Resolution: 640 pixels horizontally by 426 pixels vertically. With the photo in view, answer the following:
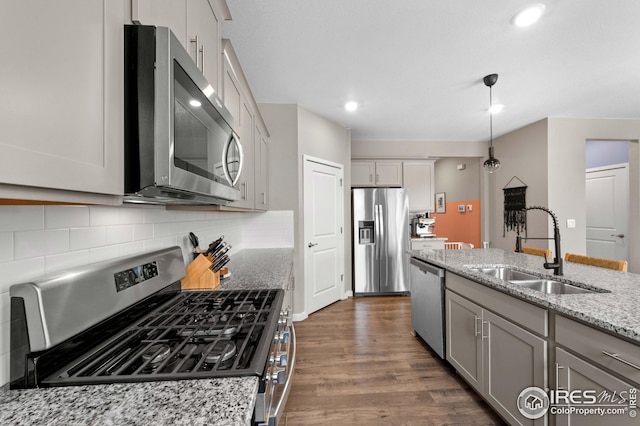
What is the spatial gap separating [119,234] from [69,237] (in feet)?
0.84

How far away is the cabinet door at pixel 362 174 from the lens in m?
4.83

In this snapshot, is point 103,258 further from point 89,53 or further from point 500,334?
point 500,334

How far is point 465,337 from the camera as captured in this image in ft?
6.42

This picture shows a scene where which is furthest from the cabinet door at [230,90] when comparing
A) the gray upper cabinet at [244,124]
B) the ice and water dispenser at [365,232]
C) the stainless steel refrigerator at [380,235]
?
the ice and water dispenser at [365,232]

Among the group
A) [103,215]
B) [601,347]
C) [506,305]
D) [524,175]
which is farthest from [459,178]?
[103,215]

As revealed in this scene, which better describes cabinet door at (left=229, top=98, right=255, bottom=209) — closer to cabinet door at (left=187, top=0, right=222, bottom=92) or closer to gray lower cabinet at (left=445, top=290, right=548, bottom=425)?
cabinet door at (left=187, top=0, right=222, bottom=92)

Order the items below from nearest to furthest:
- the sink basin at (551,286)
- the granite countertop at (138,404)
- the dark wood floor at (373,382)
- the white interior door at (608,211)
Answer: the granite countertop at (138,404)
the sink basin at (551,286)
the dark wood floor at (373,382)
the white interior door at (608,211)

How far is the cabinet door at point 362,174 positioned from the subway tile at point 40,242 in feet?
13.8

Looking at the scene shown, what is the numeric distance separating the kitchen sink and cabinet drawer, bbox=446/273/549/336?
15 cm

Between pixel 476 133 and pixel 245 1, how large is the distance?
406 cm

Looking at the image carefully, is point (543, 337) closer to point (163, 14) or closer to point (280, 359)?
point (280, 359)

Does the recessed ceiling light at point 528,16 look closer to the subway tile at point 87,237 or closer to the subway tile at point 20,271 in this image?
the subway tile at point 87,237

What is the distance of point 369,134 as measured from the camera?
4594mm

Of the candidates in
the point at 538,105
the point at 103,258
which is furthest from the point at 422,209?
the point at 103,258
